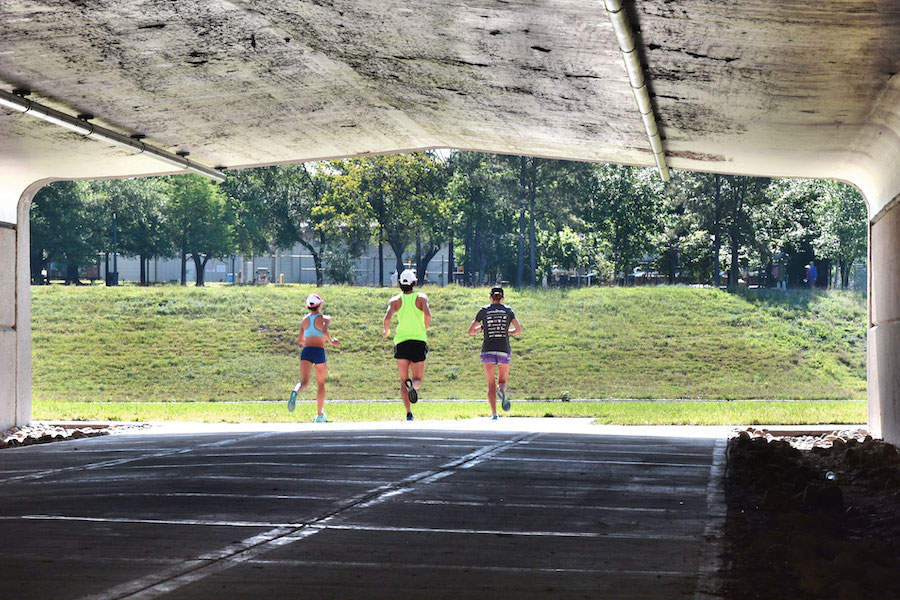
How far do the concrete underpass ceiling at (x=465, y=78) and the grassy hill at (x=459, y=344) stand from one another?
61.7 feet

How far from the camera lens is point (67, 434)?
1499 centimetres

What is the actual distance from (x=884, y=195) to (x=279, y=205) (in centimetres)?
5824

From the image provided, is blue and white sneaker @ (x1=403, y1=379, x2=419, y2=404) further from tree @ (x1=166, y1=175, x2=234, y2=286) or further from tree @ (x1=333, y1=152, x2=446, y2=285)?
tree @ (x1=166, y1=175, x2=234, y2=286)

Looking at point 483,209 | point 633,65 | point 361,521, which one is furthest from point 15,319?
point 483,209

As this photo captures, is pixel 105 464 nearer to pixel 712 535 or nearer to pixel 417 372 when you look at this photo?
pixel 712 535

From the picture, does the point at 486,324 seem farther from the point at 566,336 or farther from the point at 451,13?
the point at 566,336

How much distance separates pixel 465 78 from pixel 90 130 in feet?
14.5

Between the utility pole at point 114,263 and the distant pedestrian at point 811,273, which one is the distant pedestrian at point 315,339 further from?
the distant pedestrian at point 811,273

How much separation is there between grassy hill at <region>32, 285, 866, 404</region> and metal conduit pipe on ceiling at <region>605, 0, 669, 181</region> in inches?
823

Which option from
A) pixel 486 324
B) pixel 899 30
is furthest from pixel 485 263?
pixel 899 30

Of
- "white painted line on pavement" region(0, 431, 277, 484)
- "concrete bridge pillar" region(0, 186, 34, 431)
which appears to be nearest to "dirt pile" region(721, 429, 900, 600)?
"white painted line on pavement" region(0, 431, 277, 484)

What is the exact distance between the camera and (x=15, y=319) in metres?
15.6

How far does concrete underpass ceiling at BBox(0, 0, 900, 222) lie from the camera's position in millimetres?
8516

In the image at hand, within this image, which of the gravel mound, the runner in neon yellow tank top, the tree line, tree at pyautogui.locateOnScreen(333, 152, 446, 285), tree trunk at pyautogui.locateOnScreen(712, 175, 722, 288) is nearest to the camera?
the gravel mound
